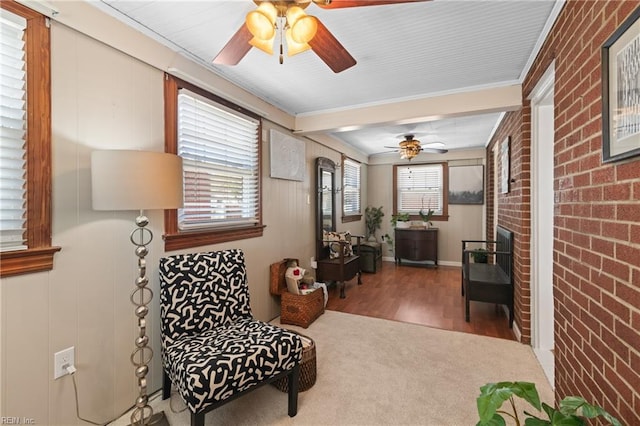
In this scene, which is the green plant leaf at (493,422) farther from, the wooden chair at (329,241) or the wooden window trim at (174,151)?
the wooden chair at (329,241)

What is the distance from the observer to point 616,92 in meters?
1.07

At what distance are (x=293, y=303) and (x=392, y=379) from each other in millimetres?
1251

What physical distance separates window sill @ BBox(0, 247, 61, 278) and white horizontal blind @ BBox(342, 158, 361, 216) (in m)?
4.09

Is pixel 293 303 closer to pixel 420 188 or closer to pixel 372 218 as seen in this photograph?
pixel 372 218

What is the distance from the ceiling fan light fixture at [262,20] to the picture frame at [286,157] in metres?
1.75

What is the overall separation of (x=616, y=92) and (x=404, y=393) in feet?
6.38

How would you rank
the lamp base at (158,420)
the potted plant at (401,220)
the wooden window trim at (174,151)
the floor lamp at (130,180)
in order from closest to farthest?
the floor lamp at (130,180)
the lamp base at (158,420)
the wooden window trim at (174,151)
the potted plant at (401,220)

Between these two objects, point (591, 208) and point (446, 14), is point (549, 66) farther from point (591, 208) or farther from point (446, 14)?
point (591, 208)

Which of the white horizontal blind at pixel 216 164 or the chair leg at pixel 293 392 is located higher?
the white horizontal blind at pixel 216 164

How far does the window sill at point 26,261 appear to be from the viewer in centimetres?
126

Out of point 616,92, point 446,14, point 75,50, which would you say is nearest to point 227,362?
point 75,50

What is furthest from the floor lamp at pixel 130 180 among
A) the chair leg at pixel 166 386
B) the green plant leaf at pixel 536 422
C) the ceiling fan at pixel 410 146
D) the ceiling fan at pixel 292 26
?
the ceiling fan at pixel 410 146

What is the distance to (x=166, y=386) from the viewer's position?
187 cm

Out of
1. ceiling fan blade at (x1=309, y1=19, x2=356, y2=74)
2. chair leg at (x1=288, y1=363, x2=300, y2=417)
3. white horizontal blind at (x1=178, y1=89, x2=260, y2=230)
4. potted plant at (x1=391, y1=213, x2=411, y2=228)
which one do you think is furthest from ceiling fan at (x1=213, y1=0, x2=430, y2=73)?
potted plant at (x1=391, y1=213, x2=411, y2=228)
